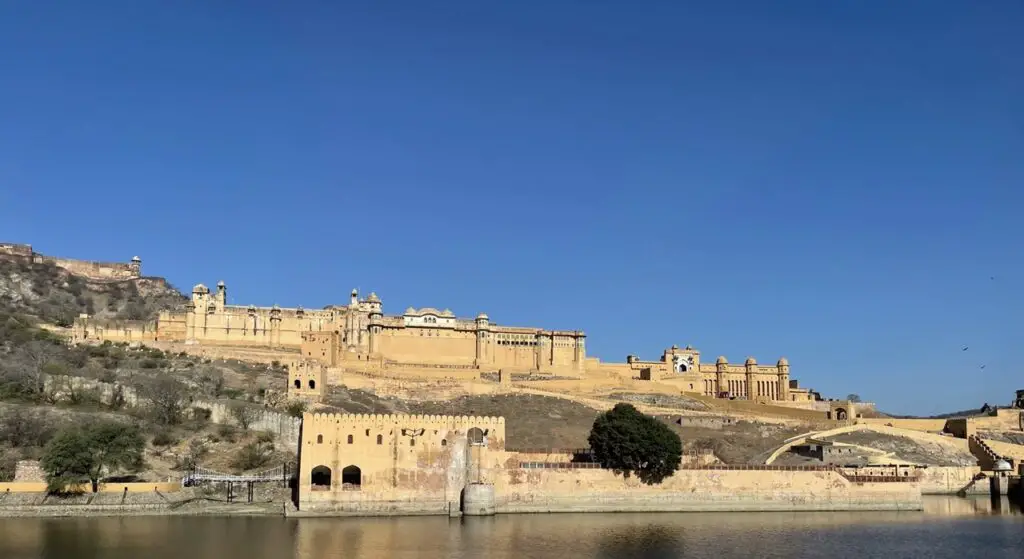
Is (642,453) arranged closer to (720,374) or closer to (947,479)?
(947,479)

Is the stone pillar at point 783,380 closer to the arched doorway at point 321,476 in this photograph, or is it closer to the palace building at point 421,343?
the palace building at point 421,343

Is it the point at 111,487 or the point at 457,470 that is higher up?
the point at 457,470

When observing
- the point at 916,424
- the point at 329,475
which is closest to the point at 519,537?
the point at 329,475

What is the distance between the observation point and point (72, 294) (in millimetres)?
84750

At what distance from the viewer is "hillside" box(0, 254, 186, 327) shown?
79.5 metres

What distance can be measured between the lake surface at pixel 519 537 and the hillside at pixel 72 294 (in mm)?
51722

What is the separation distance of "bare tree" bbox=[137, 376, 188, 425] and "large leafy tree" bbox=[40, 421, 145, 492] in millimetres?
6854

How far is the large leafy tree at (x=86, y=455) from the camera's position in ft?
112

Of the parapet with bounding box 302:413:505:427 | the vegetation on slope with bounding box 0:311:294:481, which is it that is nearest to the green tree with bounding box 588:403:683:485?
the parapet with bounding box 302:413:505:427

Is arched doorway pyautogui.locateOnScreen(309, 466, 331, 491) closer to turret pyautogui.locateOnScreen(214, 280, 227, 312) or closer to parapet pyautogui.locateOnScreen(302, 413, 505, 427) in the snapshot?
parapet pyautogui.locateOnScreen(302, 413, 505, 427)

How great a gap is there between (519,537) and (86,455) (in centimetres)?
1704

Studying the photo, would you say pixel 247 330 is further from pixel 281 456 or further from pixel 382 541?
pixel 382 541

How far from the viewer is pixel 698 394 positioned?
231ft

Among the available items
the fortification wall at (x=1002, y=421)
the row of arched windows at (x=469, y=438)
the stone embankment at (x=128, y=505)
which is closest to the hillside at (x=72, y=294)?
the stone embankment at (x=128, y=505)
